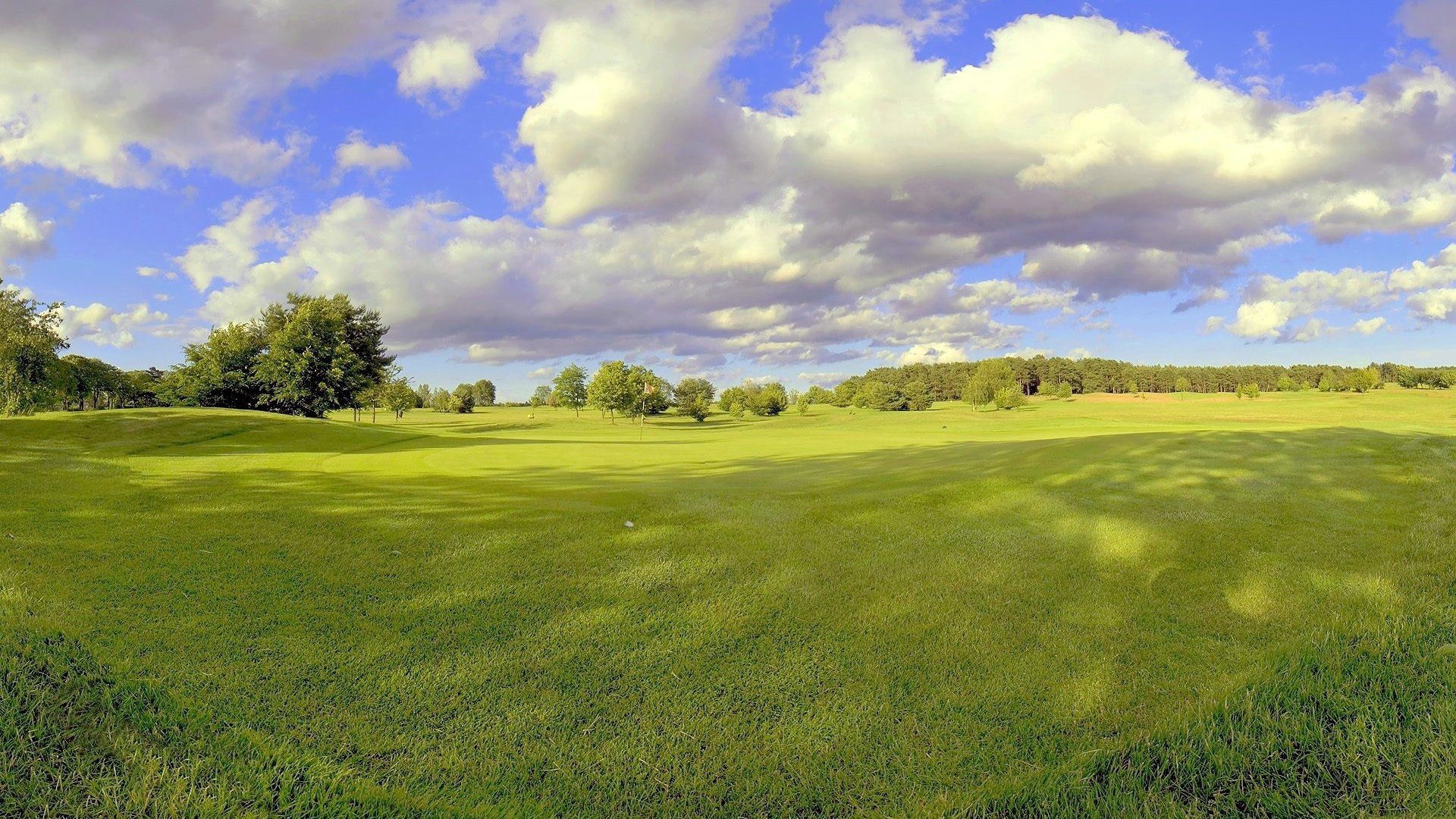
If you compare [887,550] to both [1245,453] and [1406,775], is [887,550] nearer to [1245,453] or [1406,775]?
[1406,775]

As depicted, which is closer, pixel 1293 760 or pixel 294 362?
pixel 1293 760

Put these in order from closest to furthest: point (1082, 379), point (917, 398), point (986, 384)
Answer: point (986, 384), point (917, 398), point (1082, 379)

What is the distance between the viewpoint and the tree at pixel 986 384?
314 feet

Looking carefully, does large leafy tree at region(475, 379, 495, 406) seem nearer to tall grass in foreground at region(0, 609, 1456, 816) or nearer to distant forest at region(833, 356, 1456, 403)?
distant forest at region(833, 356, 1456, 403)

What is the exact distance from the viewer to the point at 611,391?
83.1 meters

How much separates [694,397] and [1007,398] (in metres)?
45.8

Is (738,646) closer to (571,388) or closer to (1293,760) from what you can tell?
(1293,760)

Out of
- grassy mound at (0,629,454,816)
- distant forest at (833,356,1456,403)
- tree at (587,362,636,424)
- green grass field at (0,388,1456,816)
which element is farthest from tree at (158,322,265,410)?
distant forest at (833,356,1456,403)

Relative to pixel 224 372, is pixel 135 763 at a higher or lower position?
lower

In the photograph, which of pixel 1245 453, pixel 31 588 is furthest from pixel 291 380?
pixel 1245 453

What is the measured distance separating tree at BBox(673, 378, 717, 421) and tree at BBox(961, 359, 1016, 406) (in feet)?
132

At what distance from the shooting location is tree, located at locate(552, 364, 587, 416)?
97.3 meters

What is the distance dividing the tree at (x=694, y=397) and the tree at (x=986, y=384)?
132ft

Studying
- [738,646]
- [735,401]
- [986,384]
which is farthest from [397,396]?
[738,646]
